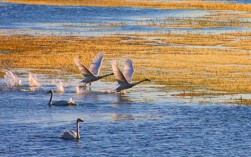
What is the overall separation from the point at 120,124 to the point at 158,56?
1511 cm

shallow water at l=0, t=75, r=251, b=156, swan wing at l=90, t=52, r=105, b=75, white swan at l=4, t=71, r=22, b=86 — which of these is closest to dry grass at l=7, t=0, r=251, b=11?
swan wing at l=90, t=52, r=105, b=75

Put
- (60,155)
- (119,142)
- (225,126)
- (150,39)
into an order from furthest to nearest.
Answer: (150,39), (225,126), (119,142), (60,155)

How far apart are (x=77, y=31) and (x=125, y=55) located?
45.5ft

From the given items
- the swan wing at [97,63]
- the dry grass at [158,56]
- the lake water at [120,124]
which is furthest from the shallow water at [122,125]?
the dry grass at [158,56]

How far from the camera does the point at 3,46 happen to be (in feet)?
133

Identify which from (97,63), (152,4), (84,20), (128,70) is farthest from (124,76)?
(152,4)

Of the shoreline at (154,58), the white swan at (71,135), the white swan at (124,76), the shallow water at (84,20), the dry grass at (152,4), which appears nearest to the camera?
the white swan at (71,135)

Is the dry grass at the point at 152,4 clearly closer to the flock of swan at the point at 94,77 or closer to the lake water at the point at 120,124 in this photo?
the lake water at the point at 120,124

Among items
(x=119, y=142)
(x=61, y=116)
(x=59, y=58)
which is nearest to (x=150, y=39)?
(x=59, y=58)

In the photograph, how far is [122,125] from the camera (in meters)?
22.1

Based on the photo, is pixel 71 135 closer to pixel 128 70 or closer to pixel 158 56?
pixel 128 70

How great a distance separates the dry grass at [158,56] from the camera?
3016 centimetres

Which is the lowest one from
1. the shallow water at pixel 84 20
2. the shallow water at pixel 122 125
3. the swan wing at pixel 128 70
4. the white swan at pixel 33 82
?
the shallow water at pixel 122 125

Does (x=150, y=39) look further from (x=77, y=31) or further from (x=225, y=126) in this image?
(x=225, y=126)
